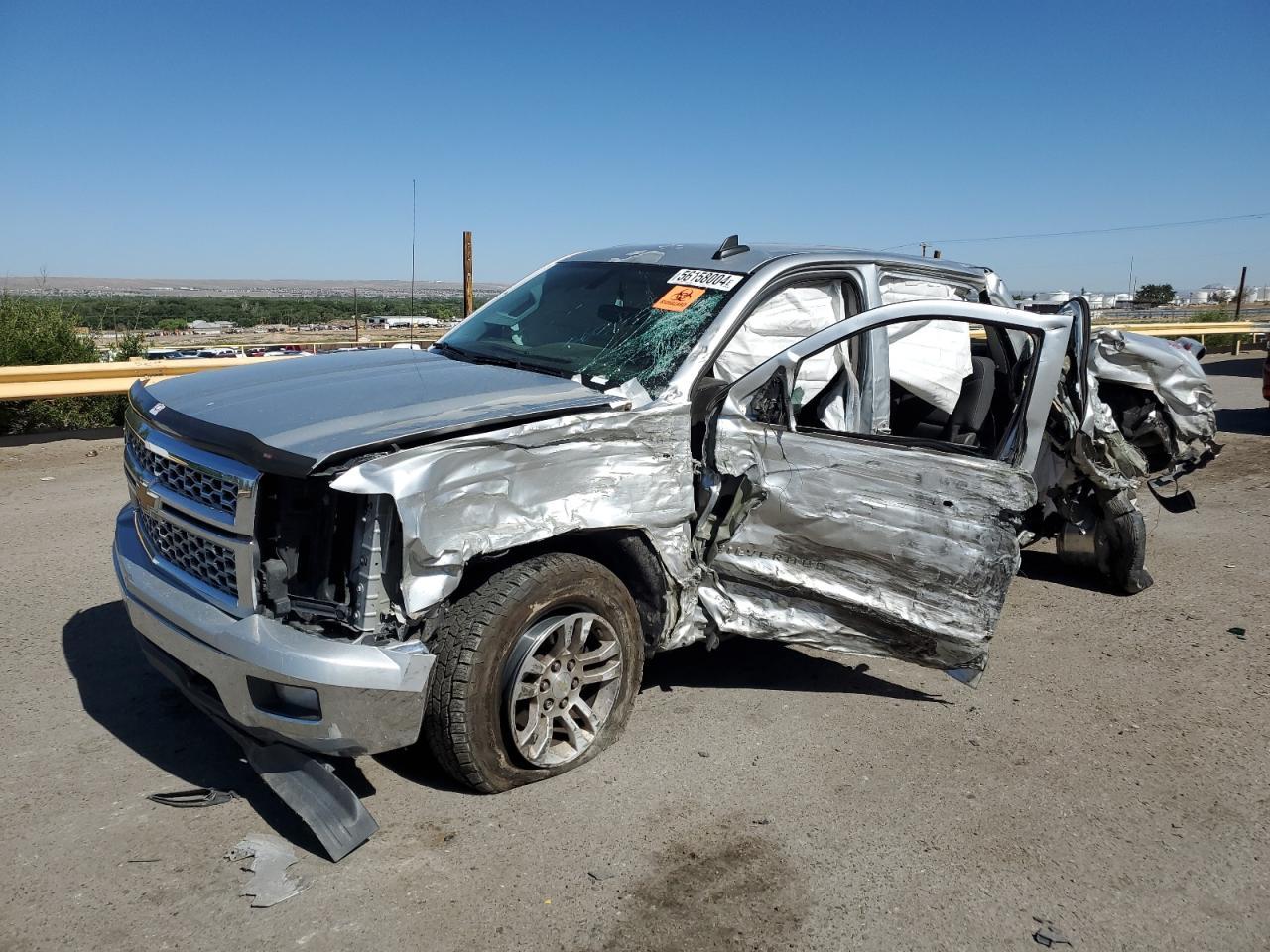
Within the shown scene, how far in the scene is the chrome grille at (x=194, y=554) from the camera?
9.96 feet

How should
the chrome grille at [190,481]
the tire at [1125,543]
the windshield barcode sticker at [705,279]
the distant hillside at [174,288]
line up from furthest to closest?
1. the distant hillside at [174,288]
2. the tire at [1125,543]
3. the windshield barcode sticker at [705,279]
4. the chrome grille at [190,481]

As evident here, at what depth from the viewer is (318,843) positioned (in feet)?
10.0

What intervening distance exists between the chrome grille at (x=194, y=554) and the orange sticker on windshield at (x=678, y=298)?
210 cm

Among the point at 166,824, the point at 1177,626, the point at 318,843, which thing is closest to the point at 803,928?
the point at 318,843

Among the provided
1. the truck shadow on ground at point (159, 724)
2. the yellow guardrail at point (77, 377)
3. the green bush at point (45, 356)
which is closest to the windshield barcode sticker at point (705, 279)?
the truck shadow on ground at point (159, 724)

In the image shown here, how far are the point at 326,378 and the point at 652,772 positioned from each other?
78.9 inches

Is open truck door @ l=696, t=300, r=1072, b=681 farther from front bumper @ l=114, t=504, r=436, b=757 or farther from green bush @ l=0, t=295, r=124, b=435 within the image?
green bush @ l=0, t=295, r=124, b=435

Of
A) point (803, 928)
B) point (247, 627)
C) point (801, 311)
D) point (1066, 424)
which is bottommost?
point (803, 928)

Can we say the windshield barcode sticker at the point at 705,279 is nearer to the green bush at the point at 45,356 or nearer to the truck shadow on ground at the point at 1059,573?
the truck shadow on ground at the point at 1059,573

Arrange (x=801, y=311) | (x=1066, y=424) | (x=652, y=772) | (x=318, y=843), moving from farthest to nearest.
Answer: (x=1066, y=424) → (x=801, y=311) → (x=652, y=772) → (x=318, y=843)

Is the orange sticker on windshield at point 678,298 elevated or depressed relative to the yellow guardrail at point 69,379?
elevated

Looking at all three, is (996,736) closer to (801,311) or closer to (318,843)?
(801,311)

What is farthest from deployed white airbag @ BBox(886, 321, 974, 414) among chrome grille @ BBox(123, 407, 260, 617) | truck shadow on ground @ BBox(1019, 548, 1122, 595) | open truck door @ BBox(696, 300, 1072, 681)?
chrome grille @ BBox(123, 407, 260, 617)

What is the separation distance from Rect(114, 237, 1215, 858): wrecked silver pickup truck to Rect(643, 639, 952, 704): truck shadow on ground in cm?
53
